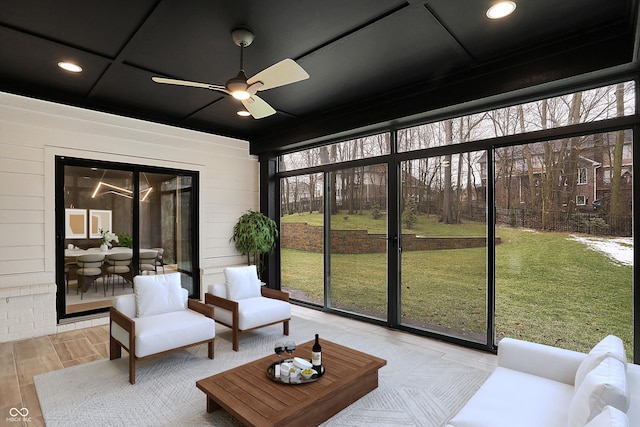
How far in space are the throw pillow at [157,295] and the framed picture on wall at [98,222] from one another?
1835 mm

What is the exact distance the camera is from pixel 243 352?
3.84 meters

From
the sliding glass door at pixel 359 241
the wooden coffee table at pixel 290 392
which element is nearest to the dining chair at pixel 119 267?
the sliding glass door at pixel 359 241

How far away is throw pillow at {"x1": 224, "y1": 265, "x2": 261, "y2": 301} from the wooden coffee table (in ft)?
5.30

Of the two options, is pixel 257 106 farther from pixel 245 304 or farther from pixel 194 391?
pixel 194 391

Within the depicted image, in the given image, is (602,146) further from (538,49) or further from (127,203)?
(127,203)

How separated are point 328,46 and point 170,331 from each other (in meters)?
3.07

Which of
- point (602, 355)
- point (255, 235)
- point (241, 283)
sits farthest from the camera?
point (255, 235)

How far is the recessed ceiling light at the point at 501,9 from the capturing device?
2.53m

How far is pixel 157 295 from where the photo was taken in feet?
12.3

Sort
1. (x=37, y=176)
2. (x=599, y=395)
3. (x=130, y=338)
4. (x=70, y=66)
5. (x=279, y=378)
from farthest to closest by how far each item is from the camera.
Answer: (x=37, y=176)
(x=70, y=66)
(x=130, y=338)
(x=279, y=378)
(x=599, y=395)

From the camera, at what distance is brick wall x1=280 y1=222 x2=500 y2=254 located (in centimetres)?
416

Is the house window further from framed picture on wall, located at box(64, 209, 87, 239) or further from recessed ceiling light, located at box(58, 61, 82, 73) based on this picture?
framed picture on wall, located at box(64, 209, 87, 239)

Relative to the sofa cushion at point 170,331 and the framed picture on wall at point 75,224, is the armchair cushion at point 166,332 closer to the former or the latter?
the sofa cushion at point 170,331

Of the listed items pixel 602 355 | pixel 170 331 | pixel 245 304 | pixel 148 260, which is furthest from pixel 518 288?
pixel 148 260
